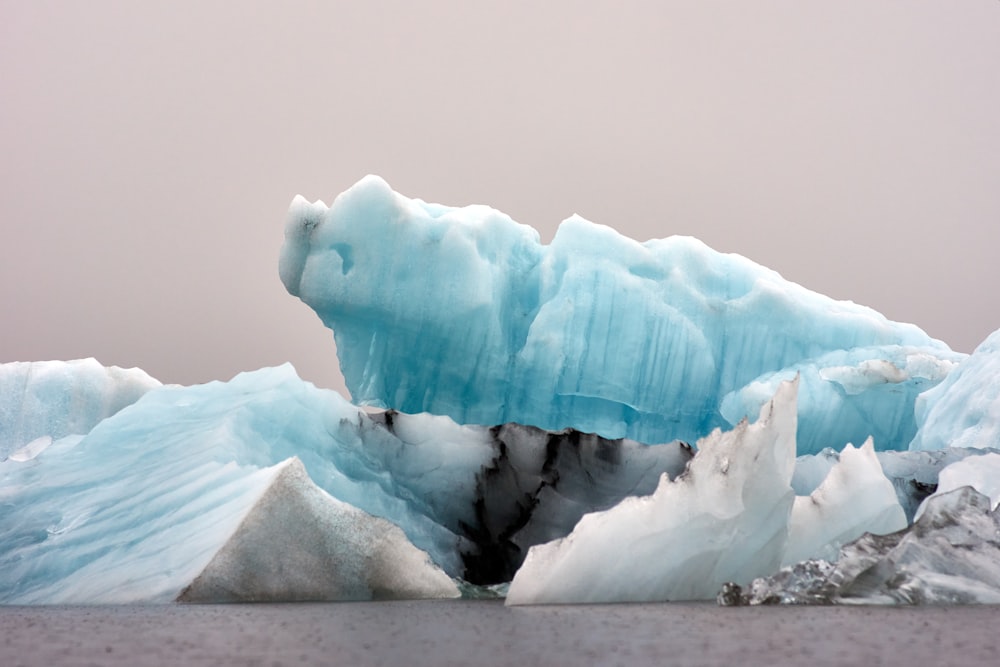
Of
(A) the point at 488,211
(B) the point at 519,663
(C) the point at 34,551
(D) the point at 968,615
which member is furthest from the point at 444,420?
(B) the point at 519,663

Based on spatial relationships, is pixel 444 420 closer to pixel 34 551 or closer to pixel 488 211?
pixel 34 551

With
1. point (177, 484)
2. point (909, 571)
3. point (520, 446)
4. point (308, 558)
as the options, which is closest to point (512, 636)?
point (909, 571)

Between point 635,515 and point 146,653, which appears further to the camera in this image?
point 635,515

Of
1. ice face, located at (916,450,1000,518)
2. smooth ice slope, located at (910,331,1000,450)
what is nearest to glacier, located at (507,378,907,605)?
ice face, located at (916,450,1000,518)

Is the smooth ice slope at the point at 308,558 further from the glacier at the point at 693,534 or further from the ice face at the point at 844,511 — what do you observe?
the ice face at the point at 844,511

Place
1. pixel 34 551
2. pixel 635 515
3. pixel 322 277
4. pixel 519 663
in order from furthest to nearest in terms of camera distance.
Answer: pixel 322 277, pixel 34 551, pixel 635 515, pixel 519 663

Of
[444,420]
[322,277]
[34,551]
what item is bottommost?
[34,551]

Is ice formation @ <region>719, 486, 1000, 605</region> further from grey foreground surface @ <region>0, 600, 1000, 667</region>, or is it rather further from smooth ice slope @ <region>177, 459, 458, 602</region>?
smooth ice slope @ <region>177, 459, 458, 602</region>
